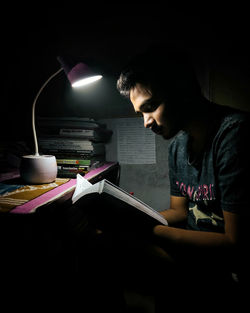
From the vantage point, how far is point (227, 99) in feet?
4.05

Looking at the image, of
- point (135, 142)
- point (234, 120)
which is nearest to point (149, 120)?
point (234, 120)

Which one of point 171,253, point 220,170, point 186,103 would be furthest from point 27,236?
point 186,103

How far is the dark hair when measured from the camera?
2.83 feet

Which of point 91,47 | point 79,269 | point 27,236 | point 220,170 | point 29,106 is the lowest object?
point 79,269

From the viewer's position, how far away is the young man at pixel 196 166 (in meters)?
0.64

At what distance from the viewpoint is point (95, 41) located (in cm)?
139

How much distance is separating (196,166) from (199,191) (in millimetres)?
118

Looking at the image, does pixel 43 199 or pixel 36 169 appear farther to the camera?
pixel 36 169

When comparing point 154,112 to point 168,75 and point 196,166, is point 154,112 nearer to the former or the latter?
point 168,75

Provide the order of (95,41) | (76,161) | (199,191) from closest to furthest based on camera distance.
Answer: (199,191), (76,161), (95,41)

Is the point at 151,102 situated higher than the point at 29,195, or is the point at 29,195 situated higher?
the point at 151,102

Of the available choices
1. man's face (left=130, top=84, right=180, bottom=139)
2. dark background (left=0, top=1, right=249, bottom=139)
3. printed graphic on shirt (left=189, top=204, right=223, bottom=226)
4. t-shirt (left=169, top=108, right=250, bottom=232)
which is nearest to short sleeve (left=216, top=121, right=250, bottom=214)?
t-shirt (left=169, top=108, right=250, bottom=232)

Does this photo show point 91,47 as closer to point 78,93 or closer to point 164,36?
point 78,93

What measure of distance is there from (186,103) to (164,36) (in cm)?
76
